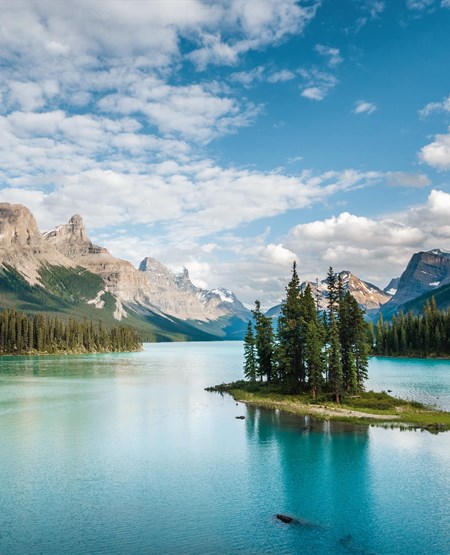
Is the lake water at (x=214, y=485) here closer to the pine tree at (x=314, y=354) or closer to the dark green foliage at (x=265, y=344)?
the pine tree at (x=314, y=354)

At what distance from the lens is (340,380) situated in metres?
78.5

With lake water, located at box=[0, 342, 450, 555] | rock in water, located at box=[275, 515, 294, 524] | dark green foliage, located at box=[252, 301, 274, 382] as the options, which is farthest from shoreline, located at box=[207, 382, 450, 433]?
rock in water, located at box=[275, 515, 294, 524]

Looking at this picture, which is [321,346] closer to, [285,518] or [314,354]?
[314,354]

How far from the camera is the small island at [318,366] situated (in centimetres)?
7156

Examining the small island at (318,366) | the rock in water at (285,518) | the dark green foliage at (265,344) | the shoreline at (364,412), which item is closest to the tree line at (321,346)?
the small island at (318,366)

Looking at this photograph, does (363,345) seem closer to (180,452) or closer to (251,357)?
(251,357)

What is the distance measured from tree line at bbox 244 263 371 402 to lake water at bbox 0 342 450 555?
44.4 ft

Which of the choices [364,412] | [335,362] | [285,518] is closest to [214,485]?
[285,518]

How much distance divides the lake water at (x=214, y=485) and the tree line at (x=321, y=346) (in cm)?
1353

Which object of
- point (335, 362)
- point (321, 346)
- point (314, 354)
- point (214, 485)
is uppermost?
point (321, 346)

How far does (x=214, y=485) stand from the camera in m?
38.2

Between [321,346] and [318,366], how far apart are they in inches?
133

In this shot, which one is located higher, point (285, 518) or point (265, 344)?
point (265, 344)

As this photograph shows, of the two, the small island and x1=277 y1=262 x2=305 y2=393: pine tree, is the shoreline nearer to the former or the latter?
the small island
